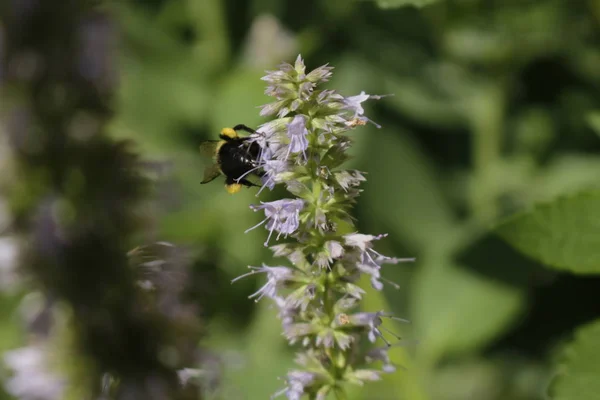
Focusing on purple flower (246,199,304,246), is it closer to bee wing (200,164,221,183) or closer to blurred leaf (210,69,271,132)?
bee wing (200,164,221,183)

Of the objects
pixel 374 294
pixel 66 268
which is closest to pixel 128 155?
pixel 66 268

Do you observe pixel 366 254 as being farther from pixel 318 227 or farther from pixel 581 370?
pixel 581 370

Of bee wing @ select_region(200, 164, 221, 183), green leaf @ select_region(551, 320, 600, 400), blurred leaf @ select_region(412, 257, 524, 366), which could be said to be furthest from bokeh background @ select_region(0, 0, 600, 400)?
green leaf @ select_region(551, 320, 600, 400)

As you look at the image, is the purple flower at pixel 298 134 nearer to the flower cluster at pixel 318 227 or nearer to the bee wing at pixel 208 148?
the flower cluster at pixel 318 227

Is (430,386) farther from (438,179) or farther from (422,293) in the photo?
(438,179)

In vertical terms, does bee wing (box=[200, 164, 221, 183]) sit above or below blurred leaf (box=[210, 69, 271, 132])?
below

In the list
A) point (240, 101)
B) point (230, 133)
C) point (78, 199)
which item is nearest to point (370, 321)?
point (78, 199)
